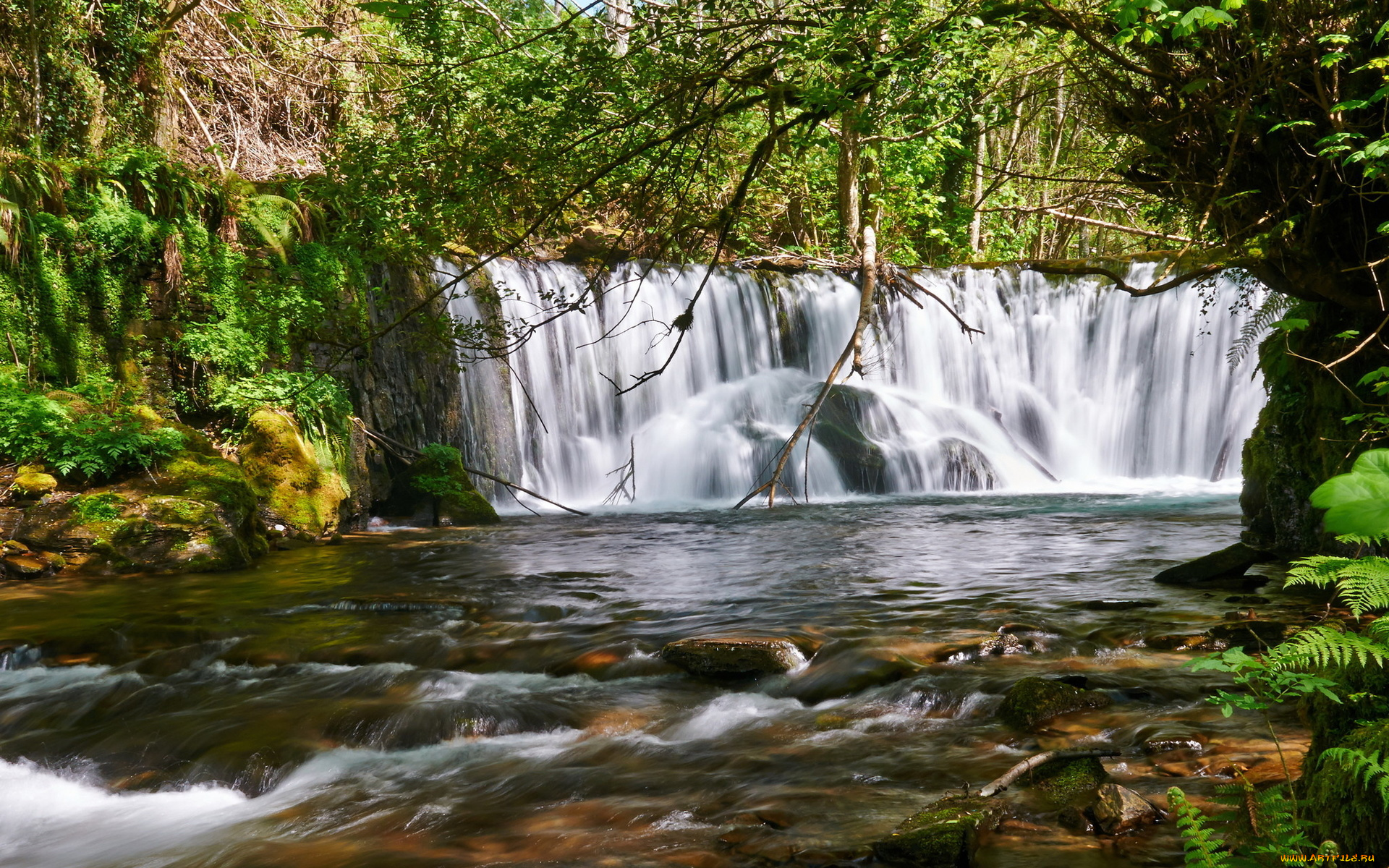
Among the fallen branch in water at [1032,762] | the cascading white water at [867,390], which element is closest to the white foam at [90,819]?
the fallen branch in water at [1032,762]

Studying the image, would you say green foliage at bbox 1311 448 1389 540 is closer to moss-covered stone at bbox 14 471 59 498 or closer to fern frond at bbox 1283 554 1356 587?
fern frond at bbox 1283 554 1356 587

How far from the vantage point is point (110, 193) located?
1039cm

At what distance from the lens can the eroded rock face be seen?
16.9ft

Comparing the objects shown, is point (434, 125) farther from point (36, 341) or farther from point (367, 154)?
point (36, 341)

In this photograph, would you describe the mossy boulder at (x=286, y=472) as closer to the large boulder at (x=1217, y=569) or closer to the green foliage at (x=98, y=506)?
the green foliage at (x=98, y=506)

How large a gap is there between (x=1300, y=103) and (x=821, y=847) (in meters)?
4.46

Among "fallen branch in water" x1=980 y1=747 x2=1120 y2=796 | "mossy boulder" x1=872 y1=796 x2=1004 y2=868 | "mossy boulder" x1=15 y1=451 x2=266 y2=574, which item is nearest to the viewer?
"mossy boulder" x1=872 y1=796 x2=1004 y2=868

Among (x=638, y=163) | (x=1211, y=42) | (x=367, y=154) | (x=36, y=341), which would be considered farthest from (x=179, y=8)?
(x=1211, y=42)

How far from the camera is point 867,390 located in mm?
16688

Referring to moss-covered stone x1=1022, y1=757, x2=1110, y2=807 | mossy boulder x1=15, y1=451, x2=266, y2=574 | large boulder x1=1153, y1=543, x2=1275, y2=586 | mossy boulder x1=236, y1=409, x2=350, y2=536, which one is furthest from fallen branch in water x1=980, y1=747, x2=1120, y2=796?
mossy boulder x1=236, y1=409, x2=350, y2=536

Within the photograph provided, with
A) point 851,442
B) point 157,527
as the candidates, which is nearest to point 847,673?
point 157,527

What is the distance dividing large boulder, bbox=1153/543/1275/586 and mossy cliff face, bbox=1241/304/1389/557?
1.55ft

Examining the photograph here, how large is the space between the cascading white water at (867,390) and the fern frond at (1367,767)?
11.7m

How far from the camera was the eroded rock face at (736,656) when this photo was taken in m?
5.16
